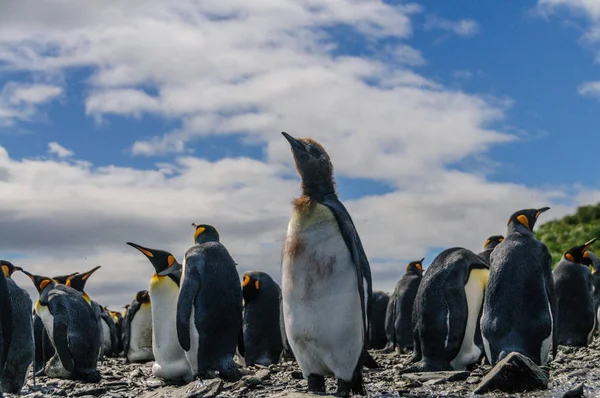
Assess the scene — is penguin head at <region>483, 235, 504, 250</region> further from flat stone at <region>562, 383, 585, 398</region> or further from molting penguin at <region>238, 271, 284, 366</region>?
flat stone at <region>562, 383, 585, 398</region>

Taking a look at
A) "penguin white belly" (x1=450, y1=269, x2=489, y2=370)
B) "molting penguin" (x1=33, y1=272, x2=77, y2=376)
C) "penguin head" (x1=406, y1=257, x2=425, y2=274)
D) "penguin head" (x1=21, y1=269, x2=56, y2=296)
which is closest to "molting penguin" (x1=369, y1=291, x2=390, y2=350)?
"penguin head" (x1=406, y1=257, x2=425, y2=274)

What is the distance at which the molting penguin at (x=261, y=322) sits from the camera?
9.87 metres

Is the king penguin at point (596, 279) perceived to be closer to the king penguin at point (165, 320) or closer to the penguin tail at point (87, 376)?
the king penguin at point (165, 320)

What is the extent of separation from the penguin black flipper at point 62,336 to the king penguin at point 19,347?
67 centimetres

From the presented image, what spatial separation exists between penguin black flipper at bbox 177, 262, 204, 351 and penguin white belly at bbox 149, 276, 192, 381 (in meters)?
0.59

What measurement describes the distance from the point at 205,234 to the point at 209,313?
1470mm

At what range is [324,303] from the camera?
553 cm

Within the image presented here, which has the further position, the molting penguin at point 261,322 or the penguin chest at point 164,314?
the molting penguin at point 261,322

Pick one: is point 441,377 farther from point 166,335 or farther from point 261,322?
point 261,322

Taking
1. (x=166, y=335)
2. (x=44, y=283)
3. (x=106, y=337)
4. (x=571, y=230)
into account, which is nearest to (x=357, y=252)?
(x=166, y=335)

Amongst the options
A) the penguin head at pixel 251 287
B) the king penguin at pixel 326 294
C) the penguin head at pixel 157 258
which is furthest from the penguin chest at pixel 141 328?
the king penguin at pixel 326 294

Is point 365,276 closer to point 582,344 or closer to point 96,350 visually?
point 96,350

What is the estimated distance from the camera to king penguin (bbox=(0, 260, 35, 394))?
781 cm

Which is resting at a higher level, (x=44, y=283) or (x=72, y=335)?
(x=44, y=283)
